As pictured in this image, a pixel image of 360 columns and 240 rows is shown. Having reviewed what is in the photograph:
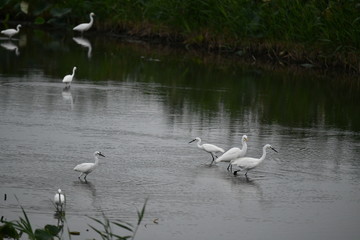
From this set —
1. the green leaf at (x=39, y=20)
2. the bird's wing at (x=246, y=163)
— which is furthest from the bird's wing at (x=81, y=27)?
the bird's wing at (x=246, y=163)

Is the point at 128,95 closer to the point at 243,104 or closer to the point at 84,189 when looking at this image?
the point at 243,104

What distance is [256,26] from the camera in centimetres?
2489

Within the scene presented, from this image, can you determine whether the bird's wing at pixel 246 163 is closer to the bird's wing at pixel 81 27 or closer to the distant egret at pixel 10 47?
the distant egret at pixel 10 47

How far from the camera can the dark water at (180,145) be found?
1025cm

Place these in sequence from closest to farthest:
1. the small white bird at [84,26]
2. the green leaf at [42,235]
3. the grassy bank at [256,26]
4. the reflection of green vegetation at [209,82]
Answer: the green leaf at [42,235], the reflection of green vegetation at [209,82], the grassy bank at [256,26], the small white bird at [84,26]

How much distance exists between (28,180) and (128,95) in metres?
7.54

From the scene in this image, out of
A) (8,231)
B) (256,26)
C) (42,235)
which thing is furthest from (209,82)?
(42,235)

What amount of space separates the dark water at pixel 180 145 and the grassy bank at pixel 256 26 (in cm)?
135

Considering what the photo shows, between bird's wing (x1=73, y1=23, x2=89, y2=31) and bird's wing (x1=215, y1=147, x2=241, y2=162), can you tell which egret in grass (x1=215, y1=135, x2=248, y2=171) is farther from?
bird's wing (x1=73, y1=23, x2=89, y2=31)

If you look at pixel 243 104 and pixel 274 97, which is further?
pixel 274 97

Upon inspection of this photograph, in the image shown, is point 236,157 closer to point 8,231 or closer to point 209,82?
point 8,231

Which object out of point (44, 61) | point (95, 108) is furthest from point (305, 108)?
point (44, 61)

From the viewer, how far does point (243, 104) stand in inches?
715

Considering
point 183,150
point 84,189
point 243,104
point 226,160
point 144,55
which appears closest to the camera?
point 84,189
